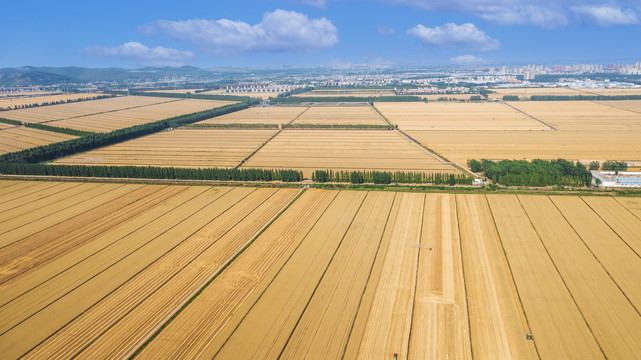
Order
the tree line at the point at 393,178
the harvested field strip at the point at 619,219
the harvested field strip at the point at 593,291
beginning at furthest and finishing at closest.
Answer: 1. the tree line at the point at 393,178
2. the harvested field strip at the point at 619,219
3. the harvested field strip at the point at 593,291

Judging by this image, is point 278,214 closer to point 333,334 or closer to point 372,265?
point 372,265

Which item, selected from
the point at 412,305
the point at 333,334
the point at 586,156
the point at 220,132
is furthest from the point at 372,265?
the point at 220,132

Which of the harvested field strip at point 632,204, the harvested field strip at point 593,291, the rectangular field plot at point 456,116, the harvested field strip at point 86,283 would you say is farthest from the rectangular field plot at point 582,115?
the harvested field strip at point 86,283

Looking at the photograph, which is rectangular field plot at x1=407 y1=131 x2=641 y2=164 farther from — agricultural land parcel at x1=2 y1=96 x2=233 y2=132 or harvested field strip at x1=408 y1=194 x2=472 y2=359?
agricultural land parcel at x1=2 y1=96 x2=233 y2=132

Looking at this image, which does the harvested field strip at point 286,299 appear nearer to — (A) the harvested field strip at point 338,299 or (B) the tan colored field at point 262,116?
(A) the harvested field strip at point 338,299

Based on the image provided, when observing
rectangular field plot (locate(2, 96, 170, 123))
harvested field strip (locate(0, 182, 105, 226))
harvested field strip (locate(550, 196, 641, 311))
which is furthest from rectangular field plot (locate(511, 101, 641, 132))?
rectangular field plot (locate(2, 96, 170, 123))

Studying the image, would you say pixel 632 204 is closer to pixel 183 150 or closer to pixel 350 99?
pixel 183 150

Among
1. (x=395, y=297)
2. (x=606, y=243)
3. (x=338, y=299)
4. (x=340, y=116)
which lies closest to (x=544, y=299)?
(x=395, y=297)
